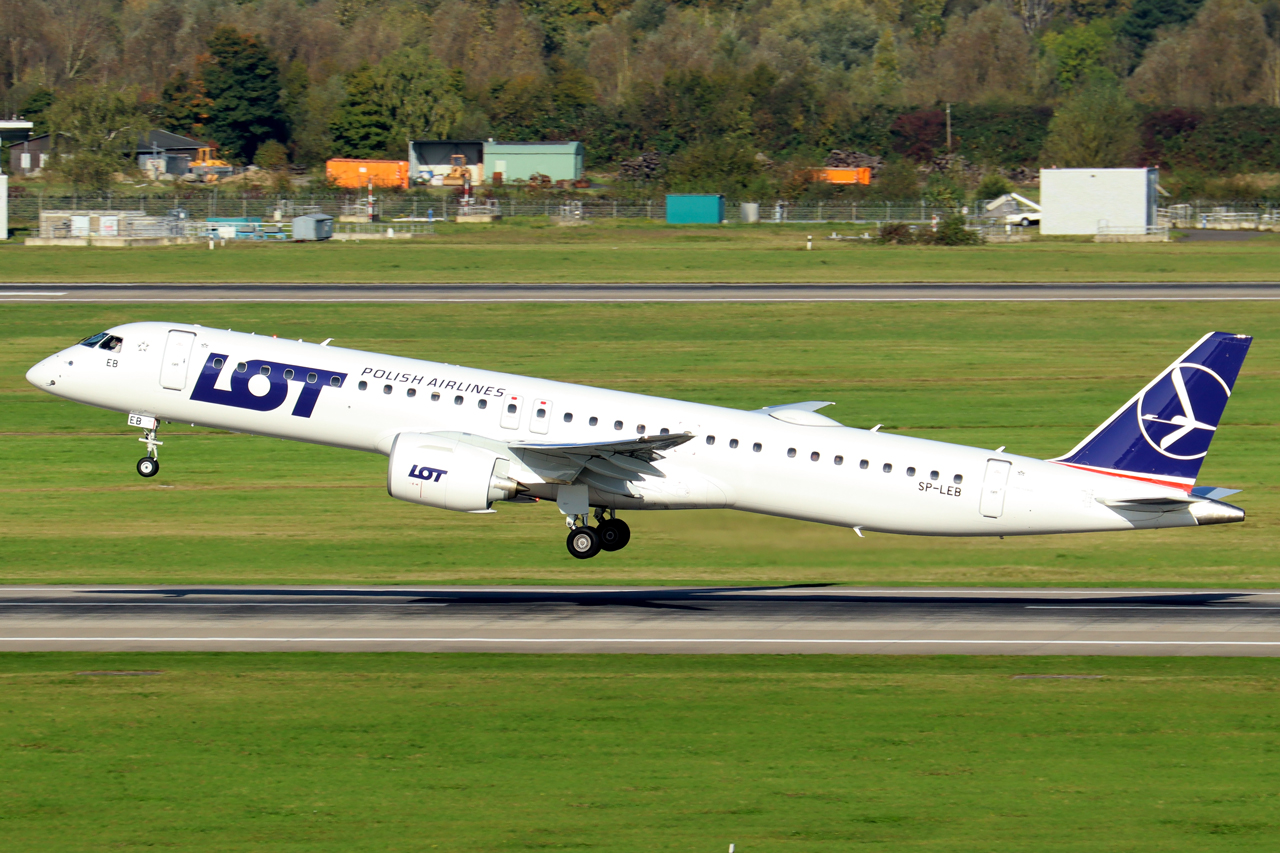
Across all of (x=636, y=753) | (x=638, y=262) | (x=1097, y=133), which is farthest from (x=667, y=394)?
(x=1097, y=133)

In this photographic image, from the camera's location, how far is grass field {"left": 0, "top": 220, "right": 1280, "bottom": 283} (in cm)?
11312

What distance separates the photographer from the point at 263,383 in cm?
4478

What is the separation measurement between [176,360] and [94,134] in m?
156

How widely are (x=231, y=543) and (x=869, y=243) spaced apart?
94274mm

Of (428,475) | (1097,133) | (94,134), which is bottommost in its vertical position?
(428,475)

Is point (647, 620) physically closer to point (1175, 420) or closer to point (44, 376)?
point (1175, 420)

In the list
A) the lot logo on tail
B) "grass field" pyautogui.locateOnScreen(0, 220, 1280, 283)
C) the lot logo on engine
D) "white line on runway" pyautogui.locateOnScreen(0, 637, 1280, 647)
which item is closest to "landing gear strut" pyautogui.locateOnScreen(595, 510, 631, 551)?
the lot logo on engine

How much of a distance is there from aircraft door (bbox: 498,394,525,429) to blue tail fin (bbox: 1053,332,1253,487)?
52.7 feet

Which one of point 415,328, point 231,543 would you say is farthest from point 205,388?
point 415,328

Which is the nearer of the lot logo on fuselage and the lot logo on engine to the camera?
the lot logo on engine

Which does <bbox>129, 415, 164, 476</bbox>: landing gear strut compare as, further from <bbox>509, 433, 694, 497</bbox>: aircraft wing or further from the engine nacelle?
<bbox>509, 433, 694, 497</bbox>: aircraft wing

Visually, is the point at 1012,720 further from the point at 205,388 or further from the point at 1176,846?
the point at 205,388

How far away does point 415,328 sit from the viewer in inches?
3509

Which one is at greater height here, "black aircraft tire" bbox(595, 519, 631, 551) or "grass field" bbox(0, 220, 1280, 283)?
"grass field" bbox(0, 220, 1280, 283)
